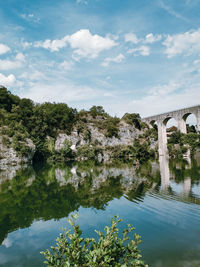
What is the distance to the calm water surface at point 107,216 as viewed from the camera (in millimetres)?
5332

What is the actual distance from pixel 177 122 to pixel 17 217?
40.6 m

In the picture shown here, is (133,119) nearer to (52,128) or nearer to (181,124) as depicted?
(181,124)

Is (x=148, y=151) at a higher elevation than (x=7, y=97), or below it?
below

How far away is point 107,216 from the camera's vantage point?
26.7 feet

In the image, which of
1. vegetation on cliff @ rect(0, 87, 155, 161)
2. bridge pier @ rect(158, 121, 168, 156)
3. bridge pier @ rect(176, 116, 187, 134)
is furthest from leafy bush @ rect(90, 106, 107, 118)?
bridge pier @ rect(176, 116, 187, 134)

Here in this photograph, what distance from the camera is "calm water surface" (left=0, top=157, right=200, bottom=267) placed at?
533cm

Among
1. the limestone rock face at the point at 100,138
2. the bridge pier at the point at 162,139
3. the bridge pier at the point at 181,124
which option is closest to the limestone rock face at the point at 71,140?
the limestone rock face at the point at 100,138

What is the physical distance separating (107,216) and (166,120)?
43142 mm

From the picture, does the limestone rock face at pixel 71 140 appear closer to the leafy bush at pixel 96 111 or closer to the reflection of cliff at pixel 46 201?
the leafy bush at pixel 96 111

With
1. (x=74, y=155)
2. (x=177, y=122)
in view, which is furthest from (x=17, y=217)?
(x=177, y=122)

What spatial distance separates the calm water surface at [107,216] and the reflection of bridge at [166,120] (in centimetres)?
2952

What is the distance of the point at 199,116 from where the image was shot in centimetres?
3666

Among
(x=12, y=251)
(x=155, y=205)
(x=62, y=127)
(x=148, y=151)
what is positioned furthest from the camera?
(x=62, y=127)

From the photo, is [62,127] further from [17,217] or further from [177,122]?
[17,217]
